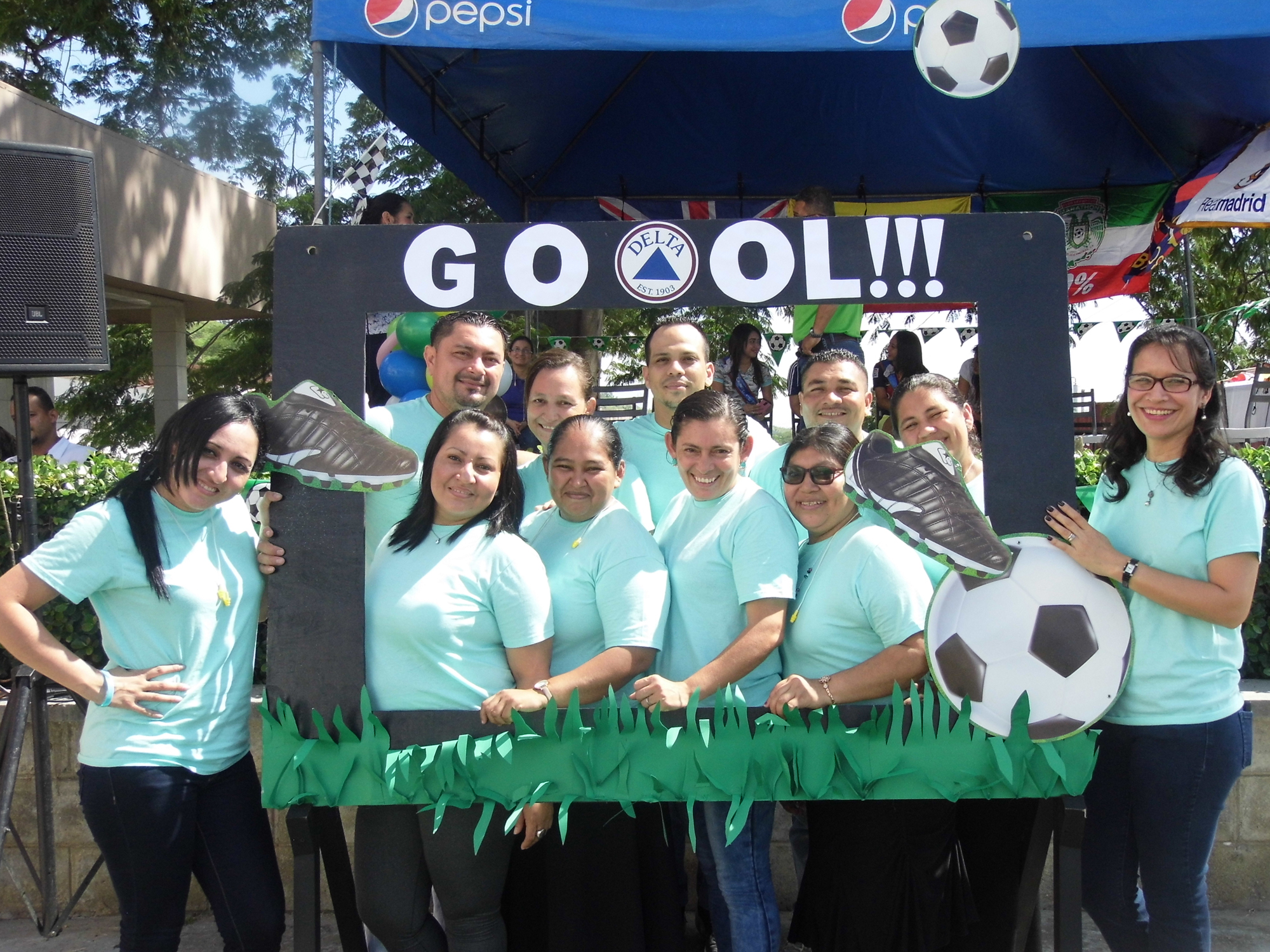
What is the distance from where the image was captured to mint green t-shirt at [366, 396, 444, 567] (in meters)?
2.56

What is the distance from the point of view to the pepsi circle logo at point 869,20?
4355mm

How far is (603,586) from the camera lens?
2.23 m

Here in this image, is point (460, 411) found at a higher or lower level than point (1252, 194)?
lower

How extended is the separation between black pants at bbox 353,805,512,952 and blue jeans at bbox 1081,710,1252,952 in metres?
1.34

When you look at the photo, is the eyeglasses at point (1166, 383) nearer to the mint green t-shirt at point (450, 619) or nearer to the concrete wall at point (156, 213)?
the mint green t-shirt at point (450, 619)

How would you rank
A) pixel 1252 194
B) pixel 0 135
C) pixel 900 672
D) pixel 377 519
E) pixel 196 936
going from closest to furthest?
pixel 900 672, pixel 377 519, pixel 196 936, pixel 1252 194, pixel 0 135

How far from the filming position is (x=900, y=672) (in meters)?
2.12

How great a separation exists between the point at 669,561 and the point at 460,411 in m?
0.58

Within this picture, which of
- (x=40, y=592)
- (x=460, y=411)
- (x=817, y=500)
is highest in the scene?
(x=460, y=411)

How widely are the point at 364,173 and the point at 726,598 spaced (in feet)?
11.6

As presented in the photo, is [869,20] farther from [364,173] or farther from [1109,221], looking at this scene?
[1109,221]

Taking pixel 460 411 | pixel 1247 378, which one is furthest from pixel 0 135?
pixel 1247 378

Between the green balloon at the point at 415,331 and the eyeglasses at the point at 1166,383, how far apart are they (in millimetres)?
2936

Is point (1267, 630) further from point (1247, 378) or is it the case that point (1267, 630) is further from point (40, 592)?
point (1247, 378)
